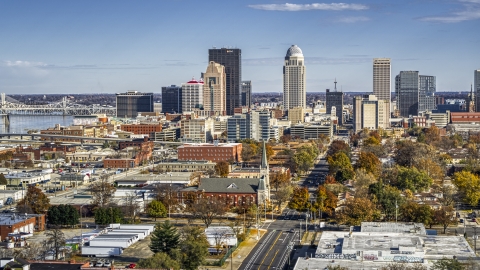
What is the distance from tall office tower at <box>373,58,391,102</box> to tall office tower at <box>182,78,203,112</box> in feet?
136

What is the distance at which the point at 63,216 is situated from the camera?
4059cm

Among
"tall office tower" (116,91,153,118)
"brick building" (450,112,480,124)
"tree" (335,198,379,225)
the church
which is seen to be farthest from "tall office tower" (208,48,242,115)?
"tree" (335,198,379,225)

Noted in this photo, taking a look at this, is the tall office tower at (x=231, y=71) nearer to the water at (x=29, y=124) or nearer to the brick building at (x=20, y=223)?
the water at (x=29, y=124)

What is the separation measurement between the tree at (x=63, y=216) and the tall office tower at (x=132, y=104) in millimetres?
111686

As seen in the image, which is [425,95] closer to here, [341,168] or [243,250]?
[341,168]

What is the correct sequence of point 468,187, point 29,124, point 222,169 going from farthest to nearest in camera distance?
point 29,124, point 222,169, point 468,187

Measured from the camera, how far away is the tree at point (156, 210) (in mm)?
42375

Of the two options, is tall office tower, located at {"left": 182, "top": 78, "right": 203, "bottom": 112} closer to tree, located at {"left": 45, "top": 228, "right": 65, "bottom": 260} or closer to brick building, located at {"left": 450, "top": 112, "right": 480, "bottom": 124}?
brick building, located at {"left": 450, "top": 112, "right": 480, "bottom": 124}

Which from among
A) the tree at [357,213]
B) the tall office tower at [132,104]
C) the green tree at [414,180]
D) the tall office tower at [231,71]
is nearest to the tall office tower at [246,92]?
the tall office tower at [231,71]

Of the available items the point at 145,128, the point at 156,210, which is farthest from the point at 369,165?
the point at 145,128

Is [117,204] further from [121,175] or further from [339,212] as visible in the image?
[121,175]

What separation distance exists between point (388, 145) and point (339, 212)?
4558 centimetres

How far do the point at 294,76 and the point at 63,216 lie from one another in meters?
120

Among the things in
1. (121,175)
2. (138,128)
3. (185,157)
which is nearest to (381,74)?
(138,128)
